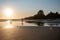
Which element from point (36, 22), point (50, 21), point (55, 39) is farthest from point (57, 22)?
point (55, 39)

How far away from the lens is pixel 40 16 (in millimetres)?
12195

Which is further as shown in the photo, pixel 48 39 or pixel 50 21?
pixel 50 21

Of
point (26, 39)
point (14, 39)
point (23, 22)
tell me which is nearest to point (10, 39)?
point (14, 39)

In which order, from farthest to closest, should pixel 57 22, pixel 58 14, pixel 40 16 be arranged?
pixel 57 22 < pixel 40 16 < pixel 58 14

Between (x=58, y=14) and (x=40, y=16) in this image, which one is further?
(x=40, y=16)

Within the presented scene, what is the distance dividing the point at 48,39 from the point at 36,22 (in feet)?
33.1

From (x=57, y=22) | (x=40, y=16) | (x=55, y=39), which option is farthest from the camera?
(x=57, y=22)

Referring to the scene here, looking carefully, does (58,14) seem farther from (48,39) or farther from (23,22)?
(48,39)

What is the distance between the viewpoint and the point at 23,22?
14.2 metres

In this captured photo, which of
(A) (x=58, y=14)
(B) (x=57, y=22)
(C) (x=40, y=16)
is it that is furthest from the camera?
(B) (x=57, y=22)

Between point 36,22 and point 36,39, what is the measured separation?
1009 centimetres

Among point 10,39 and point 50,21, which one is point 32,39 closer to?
point 10,39

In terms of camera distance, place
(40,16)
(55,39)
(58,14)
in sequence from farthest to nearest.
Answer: (40,16), (58,14), (55,39)

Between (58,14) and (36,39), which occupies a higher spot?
(58,14)
